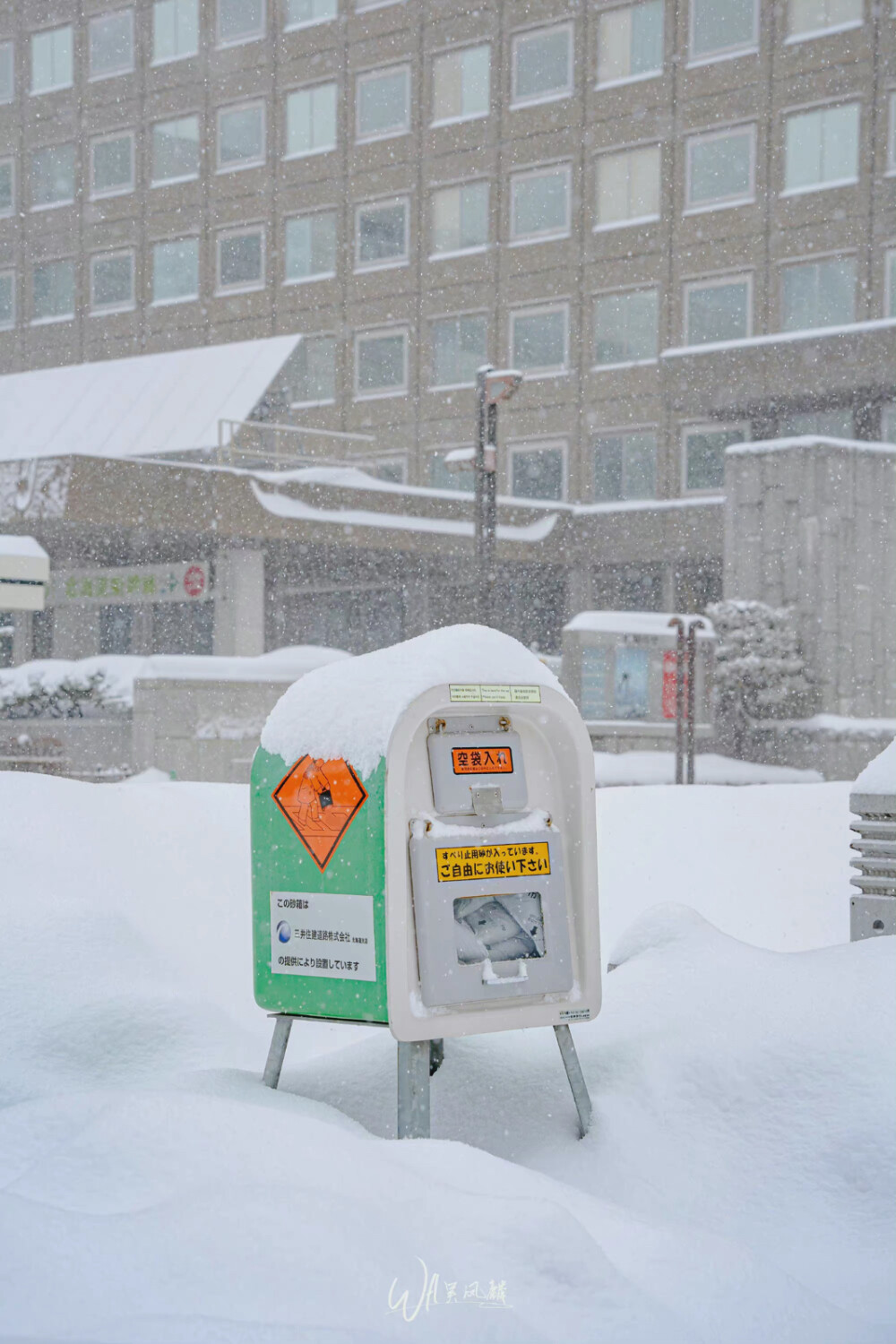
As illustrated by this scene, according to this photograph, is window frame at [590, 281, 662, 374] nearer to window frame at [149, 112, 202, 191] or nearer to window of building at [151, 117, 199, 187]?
window frame at [149, 112, 202, 191]

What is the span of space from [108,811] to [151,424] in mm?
28280

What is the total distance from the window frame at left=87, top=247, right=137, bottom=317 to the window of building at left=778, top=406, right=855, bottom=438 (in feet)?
73.1

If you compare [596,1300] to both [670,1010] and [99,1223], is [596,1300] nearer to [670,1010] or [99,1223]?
[99,1223]

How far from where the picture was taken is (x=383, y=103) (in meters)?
43.4

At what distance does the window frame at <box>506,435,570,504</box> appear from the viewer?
41.1 m

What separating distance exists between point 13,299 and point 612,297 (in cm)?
2119

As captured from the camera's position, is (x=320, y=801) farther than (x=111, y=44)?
No

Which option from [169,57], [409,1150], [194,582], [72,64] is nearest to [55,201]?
[72,64]

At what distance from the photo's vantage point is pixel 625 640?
2589cm

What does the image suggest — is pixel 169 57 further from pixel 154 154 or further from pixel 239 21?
pixel 154 154

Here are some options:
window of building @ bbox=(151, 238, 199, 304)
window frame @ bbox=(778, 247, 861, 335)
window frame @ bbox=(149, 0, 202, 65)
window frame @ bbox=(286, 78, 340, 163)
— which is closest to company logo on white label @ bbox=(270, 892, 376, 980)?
window frame @ bbox=(778, 247, 861, 335)

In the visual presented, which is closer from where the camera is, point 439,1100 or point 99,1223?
point 99,1223

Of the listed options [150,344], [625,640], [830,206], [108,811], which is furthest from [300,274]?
[108,811]

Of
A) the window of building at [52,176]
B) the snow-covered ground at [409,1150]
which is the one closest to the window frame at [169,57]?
the window of building at [52,176]
